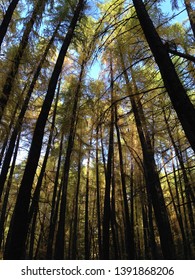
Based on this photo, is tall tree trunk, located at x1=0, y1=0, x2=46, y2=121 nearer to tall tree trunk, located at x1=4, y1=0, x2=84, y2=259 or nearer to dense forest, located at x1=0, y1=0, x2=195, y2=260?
dense forest, located at x1=0, y1=0, x2=195, y2=260

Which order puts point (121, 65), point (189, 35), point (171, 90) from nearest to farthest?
point (171, 90) < point (189, 35) < point (121, 65)

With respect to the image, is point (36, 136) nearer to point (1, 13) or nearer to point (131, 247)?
point (1, 13)

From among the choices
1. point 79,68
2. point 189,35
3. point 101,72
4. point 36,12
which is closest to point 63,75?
point 79,68

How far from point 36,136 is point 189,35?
4224 mm

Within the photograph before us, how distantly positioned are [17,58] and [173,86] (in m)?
4.01

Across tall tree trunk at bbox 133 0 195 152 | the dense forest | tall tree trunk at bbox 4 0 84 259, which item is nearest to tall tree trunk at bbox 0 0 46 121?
the dense forest

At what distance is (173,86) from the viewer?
2.67m

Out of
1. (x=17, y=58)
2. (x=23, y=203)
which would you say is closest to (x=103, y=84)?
(x=17, y=58)

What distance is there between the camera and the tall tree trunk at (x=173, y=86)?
2442mm

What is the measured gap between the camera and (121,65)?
24.8 ft

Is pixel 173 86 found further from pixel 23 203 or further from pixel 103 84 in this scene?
pixel 103 84

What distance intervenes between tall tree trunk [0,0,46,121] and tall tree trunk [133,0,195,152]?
2.83m

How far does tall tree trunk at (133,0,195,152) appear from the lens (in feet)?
8.01

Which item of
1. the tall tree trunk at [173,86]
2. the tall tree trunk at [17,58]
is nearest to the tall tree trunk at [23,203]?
the tall tree trunk at [17,58]
